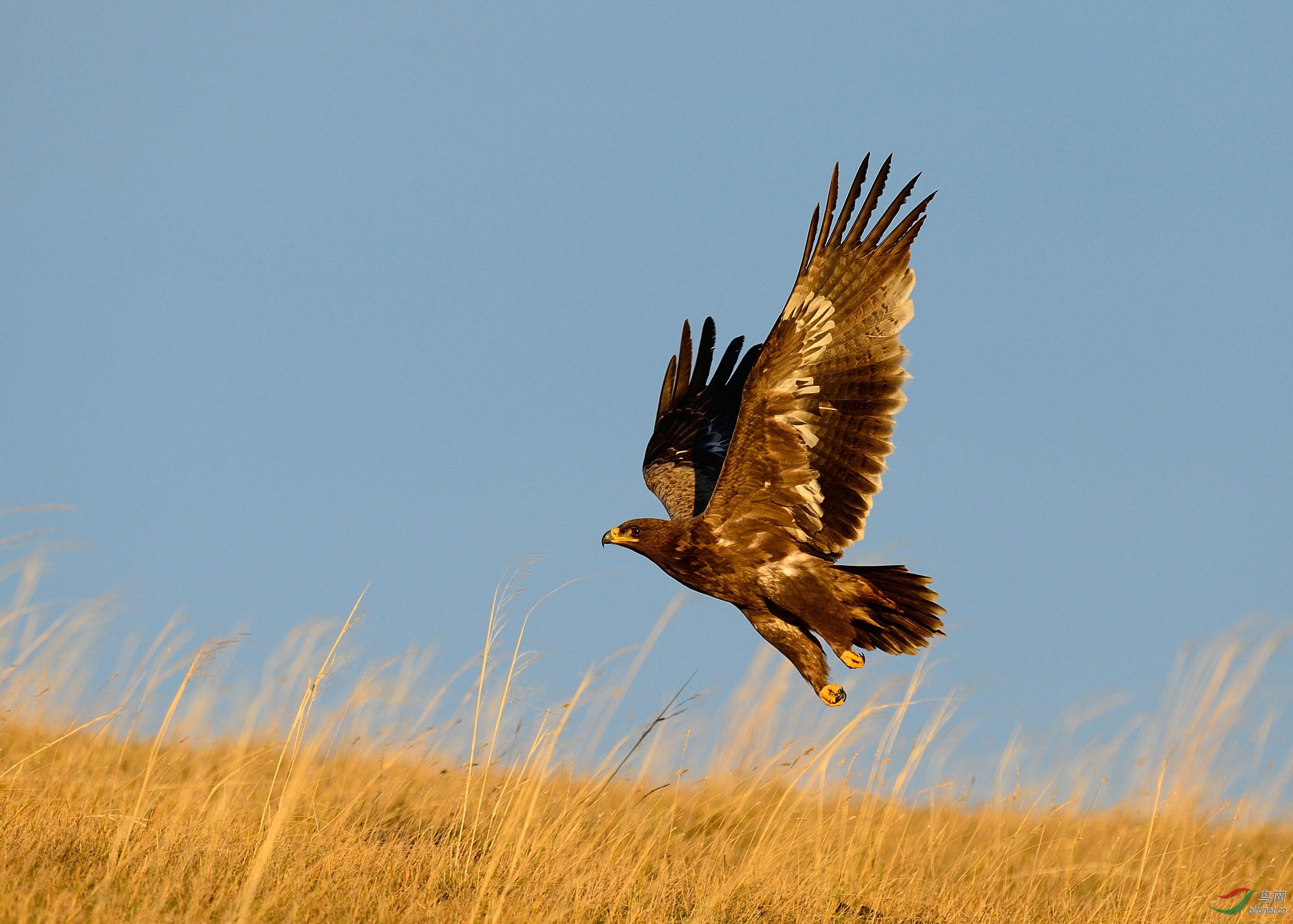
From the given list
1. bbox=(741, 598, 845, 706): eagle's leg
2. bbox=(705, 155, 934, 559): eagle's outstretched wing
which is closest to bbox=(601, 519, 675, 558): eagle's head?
bbox=(705, 155, 934, 559): eagle's outstretched wing

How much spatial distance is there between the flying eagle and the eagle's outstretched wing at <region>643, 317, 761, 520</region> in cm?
178

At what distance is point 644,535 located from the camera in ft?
24.0

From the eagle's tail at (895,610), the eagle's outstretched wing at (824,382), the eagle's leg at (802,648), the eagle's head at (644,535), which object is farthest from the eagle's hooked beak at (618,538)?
the eagle's tail at (895,610)

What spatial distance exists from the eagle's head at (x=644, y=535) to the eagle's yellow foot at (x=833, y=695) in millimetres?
1342

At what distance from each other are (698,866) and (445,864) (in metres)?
1.93

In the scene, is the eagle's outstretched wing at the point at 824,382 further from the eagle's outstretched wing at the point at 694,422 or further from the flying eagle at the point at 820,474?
the eagle's outstretched wing at the point at 694,422

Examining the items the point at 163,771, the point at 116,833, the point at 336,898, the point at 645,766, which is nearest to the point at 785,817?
the point at 645,766

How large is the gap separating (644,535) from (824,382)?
5.01 ft

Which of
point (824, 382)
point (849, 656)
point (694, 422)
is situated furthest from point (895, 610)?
point (694, 422)

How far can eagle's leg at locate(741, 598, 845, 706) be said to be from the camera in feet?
23.1

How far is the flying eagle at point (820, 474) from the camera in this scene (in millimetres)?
6742

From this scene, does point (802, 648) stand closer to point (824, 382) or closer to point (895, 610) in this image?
point (895, 610)

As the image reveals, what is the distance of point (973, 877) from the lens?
707 cm

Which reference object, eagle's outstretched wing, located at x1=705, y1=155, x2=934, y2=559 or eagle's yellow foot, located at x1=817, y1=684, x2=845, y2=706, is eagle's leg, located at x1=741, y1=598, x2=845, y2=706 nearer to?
eagle's yellow foot, located at x1=817, y1=684, x2=845, y2=706
